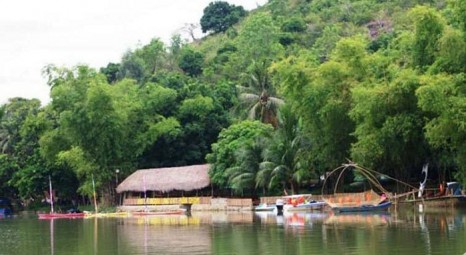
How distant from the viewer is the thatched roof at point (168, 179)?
50.0 metres

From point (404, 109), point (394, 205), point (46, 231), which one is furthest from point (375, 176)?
point (46, 231)

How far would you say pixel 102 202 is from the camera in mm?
55625

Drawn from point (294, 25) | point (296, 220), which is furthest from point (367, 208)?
point (294, 25)

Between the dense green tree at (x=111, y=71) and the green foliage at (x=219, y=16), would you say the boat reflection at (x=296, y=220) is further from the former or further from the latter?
the green foliage at (x=219, y=16)

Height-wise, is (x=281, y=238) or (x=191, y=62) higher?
Answer: (x=191, y=62)

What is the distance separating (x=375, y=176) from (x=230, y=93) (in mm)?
20333

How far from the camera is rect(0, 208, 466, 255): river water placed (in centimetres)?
2022

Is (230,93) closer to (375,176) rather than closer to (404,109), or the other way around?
(375,176)

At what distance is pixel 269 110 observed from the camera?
52938mm

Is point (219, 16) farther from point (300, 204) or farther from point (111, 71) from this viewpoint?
point (300, 204)

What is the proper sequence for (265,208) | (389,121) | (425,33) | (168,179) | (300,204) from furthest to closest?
(168,179) → (265,208) → (300,204) → (389,121) → (425,33)

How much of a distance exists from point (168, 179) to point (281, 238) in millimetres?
28095

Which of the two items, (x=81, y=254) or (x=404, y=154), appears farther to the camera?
(x=404, y=154)

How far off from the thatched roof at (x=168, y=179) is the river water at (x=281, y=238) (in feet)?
52.0
